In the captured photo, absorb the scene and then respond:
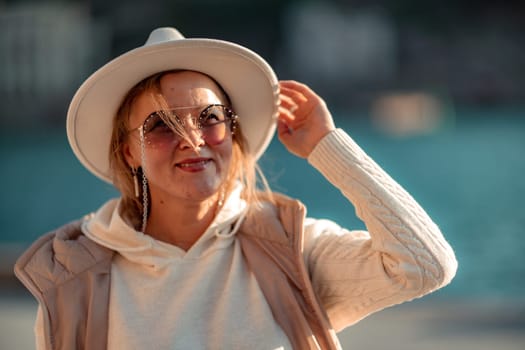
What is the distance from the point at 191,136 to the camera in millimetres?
1706

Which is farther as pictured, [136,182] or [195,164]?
[136,182]

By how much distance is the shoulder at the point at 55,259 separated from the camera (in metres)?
1.69

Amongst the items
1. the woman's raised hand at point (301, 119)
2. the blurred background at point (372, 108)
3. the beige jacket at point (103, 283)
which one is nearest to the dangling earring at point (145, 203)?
the beige jacket at point (103, 283)

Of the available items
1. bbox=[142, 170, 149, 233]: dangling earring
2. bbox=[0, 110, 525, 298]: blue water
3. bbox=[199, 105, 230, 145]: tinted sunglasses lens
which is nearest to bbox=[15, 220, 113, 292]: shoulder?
bbox=[142, 170, 149, 233]: dangling earring

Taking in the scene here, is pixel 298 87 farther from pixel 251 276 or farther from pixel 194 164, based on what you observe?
pixel 251 276

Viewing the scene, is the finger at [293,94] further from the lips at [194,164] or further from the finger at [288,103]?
the lips at [194,164]

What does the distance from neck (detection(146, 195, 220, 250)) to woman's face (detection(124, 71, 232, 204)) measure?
0.04 metres

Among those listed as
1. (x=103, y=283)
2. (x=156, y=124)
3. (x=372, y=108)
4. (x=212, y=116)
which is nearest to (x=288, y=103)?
(x=212, y=116)

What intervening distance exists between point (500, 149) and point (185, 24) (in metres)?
24.5

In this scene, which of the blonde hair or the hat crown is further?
the blonde hair

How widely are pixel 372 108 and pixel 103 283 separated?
3202 cm

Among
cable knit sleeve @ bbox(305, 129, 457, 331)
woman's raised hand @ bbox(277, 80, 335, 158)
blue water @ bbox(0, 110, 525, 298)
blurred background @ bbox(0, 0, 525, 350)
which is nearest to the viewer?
cable knit sleeve @ bbox(305, 129, 457, 331)

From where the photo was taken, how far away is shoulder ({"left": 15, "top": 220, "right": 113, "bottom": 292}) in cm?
169

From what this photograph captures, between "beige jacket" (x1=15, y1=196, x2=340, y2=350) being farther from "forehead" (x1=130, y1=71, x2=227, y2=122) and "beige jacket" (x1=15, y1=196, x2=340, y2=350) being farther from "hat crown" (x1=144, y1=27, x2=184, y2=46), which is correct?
"hat crown" (x1=144, y1=27, x2=184, y2=46)
